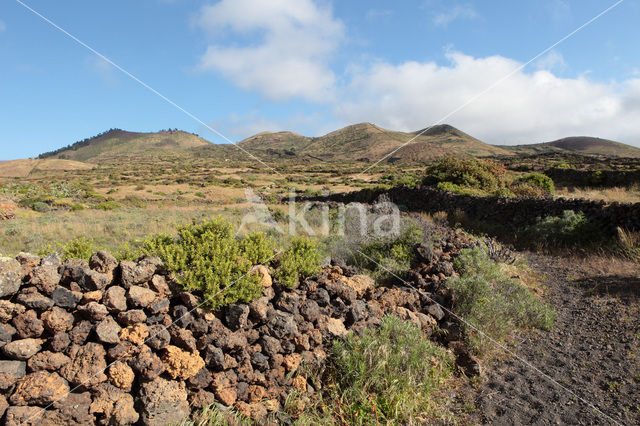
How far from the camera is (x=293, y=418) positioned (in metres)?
3.38

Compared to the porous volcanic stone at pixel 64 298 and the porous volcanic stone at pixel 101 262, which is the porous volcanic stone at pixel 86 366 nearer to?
the porous volcanic stone at pixel 64 298

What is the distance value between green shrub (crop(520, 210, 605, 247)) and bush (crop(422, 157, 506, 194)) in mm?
7291

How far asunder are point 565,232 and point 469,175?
9435mm

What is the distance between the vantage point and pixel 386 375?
3.68 m

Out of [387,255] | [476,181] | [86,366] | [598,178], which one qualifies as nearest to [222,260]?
[86,366]

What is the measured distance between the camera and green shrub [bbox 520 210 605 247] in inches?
391

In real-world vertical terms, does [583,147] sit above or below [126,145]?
below

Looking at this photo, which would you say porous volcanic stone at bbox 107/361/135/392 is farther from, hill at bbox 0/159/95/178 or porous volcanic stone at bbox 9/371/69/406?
hill at bbox 0/159/95/178

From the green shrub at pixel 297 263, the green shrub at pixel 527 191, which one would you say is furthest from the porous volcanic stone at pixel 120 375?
the green shrub at pixel 527 191

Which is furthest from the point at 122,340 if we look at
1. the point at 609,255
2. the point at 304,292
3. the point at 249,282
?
the point at 609,255

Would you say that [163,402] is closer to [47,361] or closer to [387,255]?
[47,361]

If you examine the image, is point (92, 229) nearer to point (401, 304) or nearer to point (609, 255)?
point (401, 304)

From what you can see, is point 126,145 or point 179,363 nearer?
point 179,363

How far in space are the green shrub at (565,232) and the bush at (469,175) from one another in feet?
23.9
